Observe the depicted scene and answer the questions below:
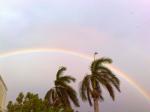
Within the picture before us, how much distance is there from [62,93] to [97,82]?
287 inches

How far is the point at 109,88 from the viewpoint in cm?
4406

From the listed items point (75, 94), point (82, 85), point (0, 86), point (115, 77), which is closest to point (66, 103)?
point (75, 94)

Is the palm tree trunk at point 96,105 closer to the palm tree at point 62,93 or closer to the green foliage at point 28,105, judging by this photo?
the palm tree at point 62,93

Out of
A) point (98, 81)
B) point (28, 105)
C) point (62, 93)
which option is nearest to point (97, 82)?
point (98, 81)

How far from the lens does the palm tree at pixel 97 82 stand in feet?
142

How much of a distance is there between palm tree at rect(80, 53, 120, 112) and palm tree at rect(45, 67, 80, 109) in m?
4.60

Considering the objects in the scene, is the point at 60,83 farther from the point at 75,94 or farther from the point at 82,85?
the point at 82,85

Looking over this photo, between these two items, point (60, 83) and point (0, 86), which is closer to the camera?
point (60, 83)

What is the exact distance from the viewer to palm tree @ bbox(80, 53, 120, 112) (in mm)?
43156

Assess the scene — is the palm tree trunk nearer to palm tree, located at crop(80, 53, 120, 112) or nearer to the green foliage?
palm tree, located at crop(80, 53, 120, 112)

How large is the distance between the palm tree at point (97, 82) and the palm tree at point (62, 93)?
460cm

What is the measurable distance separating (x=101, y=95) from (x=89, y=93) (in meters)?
1.64

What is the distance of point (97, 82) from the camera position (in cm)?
4422

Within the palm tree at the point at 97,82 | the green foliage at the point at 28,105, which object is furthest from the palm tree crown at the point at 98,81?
the green foliage at the point at 28,105
